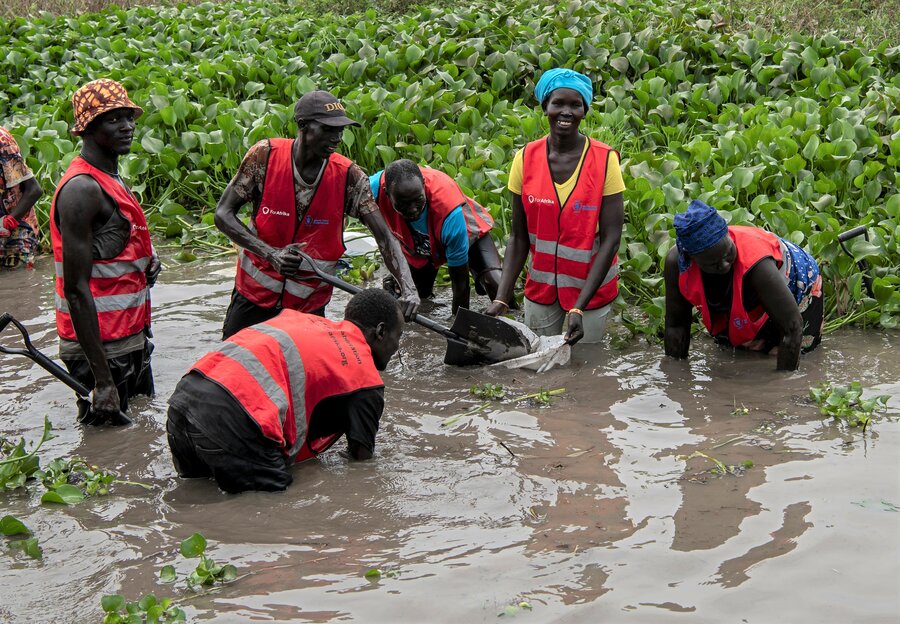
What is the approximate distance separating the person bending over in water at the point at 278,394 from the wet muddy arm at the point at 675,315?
158 cm

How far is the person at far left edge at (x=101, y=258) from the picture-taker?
3883 mm

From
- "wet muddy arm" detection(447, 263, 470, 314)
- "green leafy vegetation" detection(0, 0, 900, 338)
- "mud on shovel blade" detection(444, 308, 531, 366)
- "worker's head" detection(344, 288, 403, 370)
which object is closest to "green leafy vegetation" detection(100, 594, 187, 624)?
"worker's head" detection(344, 288, 403, 370)

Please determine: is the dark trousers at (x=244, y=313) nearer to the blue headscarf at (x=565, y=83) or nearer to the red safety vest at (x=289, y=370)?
the red safety vest at (x=289, y=370)

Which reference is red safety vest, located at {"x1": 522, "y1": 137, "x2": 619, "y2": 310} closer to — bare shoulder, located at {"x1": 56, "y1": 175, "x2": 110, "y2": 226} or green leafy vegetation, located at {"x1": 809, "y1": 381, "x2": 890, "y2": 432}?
green leafy vegetation, located at {"x1": 809, "y1": 381, "x2": 890, "y2": 432}

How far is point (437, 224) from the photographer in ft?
17.7

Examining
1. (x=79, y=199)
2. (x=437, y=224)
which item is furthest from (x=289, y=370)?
(x=437, y=224)

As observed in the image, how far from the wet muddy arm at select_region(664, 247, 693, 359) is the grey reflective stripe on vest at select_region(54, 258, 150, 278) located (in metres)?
2.35

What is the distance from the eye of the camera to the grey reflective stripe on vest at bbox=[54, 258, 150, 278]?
13.4 ft

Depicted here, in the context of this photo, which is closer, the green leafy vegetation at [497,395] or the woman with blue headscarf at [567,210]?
the green leafy vegetation at [497,395]

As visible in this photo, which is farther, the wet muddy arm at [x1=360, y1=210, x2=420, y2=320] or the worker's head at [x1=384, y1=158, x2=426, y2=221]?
the worker's head at [x1=384, y1=158, x2=426, y2=221]

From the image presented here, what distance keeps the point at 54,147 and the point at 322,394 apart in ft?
17.2

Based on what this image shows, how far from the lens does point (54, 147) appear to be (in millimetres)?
7836

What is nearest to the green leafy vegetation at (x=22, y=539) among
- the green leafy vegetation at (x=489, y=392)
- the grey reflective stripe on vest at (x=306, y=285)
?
the grey reflective stripe on vest at (x=306, y=285)

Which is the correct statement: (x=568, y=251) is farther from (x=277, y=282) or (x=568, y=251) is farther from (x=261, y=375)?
(x=261, y=375)
